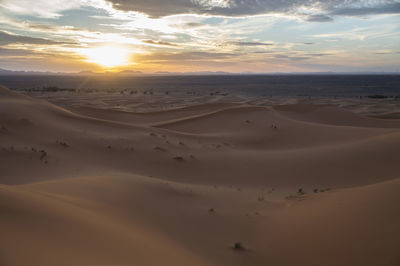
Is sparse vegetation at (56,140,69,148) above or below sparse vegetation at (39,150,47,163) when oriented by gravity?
above

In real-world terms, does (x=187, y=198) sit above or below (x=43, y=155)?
below

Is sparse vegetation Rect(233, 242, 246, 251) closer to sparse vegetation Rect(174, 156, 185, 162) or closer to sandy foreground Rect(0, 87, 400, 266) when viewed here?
sandy foreground Rect(0, 87, 400, 266)

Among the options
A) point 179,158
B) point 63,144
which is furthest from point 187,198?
point 63,144

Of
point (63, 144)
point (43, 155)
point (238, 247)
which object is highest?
point (63, 144)

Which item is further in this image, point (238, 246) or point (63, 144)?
point (63, 144)

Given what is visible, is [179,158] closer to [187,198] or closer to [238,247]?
[187,198]

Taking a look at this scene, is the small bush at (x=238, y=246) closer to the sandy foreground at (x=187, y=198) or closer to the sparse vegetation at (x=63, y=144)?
the sandy foreground at (x=187, y=198)

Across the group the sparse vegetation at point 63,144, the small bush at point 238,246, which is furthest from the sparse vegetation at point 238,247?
the sparse vegetation at point 63,144

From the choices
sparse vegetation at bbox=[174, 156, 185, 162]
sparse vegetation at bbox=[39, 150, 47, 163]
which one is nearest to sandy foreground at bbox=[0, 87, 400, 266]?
sparse vegetation at bbox=[39, 150, 47, 163]

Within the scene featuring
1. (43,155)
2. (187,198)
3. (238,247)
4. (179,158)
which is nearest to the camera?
(238,247)

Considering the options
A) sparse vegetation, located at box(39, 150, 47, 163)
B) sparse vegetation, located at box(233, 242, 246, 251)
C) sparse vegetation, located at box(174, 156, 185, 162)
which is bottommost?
sparse vegetation, located at box(233, 242, 246, 251)
